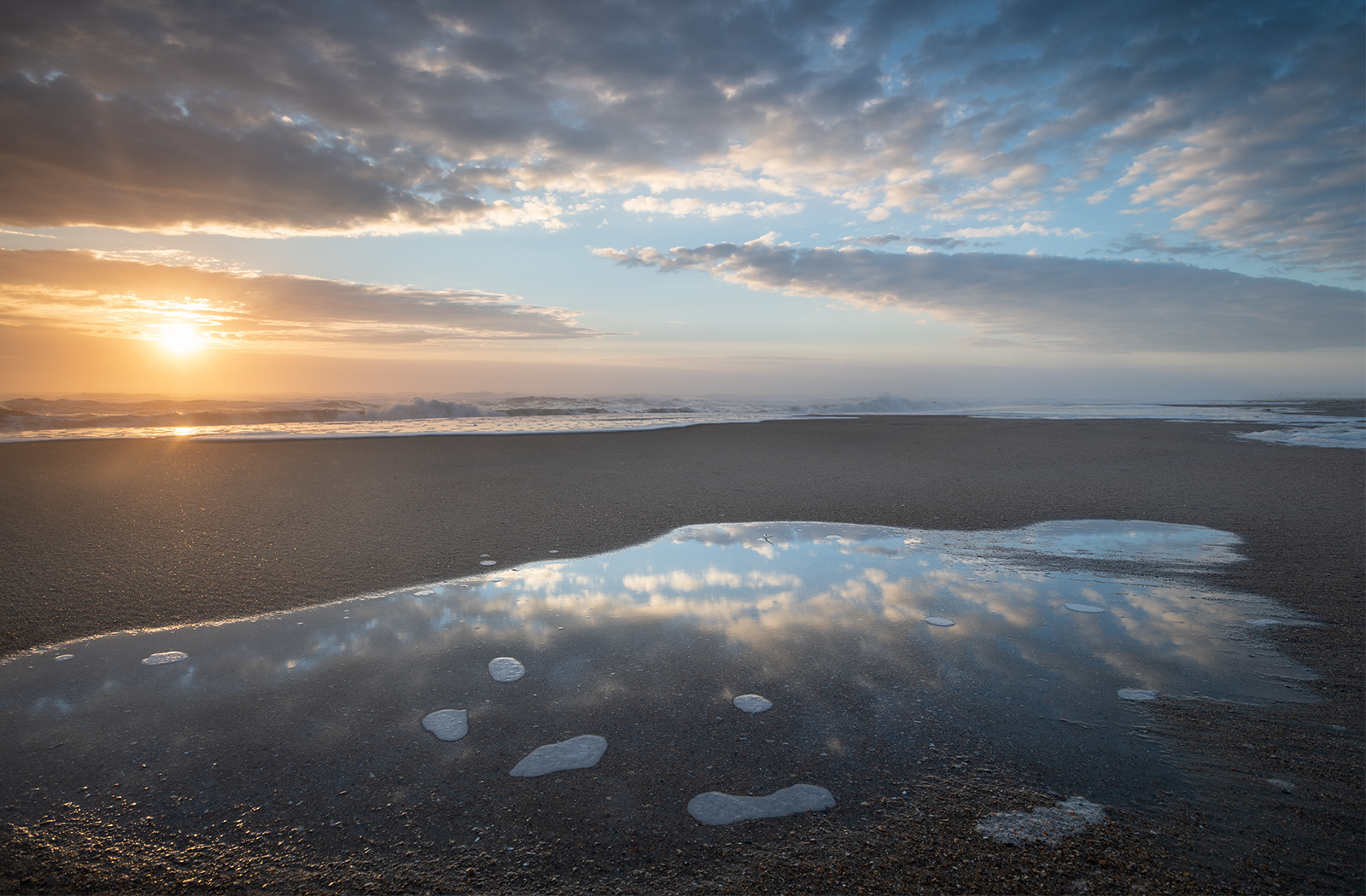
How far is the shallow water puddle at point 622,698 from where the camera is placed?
2.15 m

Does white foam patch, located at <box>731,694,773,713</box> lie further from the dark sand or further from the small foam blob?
the small foam blob

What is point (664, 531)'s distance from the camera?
6301mm

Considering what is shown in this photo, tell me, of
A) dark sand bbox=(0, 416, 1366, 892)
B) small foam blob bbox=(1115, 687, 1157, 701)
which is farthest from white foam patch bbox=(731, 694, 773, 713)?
small foam blob bbox=(1115, 687, 1157, 701)

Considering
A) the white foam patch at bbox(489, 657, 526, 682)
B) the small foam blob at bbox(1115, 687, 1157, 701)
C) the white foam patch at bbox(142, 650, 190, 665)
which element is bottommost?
the white foam patch at bbox(489, 657, 526, 682)

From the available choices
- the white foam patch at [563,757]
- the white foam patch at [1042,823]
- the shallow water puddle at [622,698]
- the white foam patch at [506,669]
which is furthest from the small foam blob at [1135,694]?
the white foam patch at [506,669]

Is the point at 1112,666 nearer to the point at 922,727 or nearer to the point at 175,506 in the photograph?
the point at 922,727

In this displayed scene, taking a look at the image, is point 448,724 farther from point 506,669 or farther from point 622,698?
point 622,698

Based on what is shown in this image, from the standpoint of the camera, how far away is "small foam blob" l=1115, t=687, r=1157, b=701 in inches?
112

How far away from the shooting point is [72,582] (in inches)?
172

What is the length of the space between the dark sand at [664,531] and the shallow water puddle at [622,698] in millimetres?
127

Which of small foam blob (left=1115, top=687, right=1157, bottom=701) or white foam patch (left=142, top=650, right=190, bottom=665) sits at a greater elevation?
white foam patch (left=142, top=650, right=190, bottom=665)

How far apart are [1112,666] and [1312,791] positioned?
1013 mm

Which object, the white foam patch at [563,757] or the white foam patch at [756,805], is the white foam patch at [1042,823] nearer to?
the white foam patch at [756,805]

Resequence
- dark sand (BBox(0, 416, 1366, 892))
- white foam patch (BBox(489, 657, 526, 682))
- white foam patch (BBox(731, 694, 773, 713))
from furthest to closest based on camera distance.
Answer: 1. white foam patch (BBox(489, 657, 526, 682))
2. white foam patch (BBox(731, 694, 773, 713))
3. dark sand (BBox(0, 416, 1366, 892))
